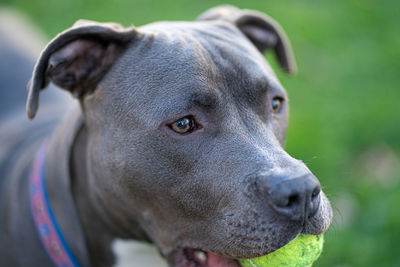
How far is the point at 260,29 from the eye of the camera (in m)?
4.00

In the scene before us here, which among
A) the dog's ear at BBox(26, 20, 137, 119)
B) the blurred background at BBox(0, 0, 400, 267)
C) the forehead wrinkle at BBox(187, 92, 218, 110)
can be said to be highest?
the dog's ear at BBox(26, 20, 137, 119)

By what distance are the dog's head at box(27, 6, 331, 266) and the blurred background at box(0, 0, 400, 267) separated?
1.00 metres

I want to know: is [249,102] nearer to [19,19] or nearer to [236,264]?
[236,264]

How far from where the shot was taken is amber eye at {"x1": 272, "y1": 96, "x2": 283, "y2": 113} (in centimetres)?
322

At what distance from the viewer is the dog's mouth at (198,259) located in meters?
3.02

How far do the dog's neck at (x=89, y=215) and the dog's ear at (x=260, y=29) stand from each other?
4.37 feet

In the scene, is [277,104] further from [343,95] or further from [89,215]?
[343,95]

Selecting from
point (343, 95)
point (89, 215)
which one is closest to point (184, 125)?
point (89, 215)

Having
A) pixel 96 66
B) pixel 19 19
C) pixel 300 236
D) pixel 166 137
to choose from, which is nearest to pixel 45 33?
pixel 19 19

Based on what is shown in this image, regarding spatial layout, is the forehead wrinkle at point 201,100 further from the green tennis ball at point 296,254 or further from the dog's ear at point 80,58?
the green tennis ball at point 296,254

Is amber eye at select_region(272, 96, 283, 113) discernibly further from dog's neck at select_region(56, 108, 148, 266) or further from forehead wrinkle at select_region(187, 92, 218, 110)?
dog's neck at select_region(56, 108, 148, 266)

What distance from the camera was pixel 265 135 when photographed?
290cm

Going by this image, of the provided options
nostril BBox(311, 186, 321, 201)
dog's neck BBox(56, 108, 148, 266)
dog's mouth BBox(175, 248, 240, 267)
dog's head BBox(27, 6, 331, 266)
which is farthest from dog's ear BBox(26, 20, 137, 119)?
nostril BBox(311, 186, 321, 201)

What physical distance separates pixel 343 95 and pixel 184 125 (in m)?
4.00
